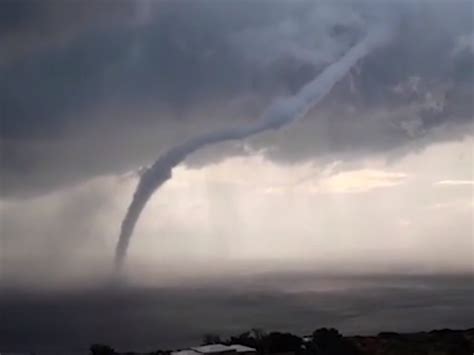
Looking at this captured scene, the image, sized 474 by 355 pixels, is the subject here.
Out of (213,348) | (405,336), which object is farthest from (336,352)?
(405,336)

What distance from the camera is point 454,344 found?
59.9 metres

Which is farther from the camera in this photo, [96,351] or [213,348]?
[96,351]

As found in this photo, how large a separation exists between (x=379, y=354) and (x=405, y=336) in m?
9.03

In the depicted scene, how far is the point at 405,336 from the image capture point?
66562 mm

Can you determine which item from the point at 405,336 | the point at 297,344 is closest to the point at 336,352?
the point at 297,344

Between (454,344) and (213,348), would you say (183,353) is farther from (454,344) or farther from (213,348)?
(454,344)

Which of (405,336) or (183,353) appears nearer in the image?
(183,353)

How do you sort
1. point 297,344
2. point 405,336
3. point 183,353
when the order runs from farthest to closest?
point 405,336, point 297,344, point 183,353

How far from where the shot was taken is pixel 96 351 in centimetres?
7000

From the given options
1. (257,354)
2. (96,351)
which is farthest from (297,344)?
(96,351)

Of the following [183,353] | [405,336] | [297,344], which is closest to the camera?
[183,353]

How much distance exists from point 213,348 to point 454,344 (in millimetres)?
19214

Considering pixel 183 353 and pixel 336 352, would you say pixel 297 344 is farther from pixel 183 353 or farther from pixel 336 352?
pixel 183 353

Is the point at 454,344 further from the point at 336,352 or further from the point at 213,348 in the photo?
the point at 213,348
